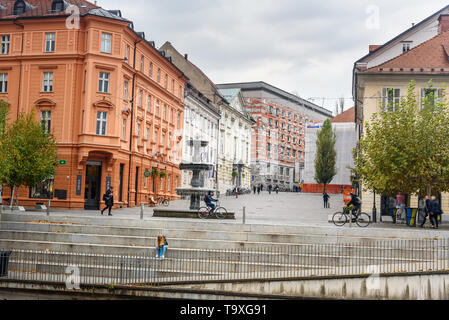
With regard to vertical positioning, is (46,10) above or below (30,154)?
above

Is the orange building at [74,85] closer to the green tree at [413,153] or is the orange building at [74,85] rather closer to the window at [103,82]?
the window at [103,82]

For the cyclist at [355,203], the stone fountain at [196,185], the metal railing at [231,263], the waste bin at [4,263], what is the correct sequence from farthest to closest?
1. the stone fountain at [196,185]
2. the cyclist at [355,203]
3. the waste bin at [4,263]
4. the metal railing at [231,263]

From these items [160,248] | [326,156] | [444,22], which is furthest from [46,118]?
[326,156]

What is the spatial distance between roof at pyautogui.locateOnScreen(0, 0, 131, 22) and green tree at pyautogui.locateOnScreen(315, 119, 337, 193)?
151 feet

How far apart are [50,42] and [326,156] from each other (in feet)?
167

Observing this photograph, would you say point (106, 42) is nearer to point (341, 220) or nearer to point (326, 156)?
point (341, 220)

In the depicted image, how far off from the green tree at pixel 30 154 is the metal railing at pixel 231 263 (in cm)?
1599

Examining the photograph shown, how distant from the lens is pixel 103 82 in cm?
4009

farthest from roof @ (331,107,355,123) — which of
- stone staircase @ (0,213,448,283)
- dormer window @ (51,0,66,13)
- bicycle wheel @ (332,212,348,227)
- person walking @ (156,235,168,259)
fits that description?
person walking @ (156,235,168,259)

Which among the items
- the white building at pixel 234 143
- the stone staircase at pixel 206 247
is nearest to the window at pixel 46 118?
the stone staircase at pixel 206 247

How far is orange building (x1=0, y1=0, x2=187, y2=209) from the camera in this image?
3912cm

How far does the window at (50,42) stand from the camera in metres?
40.4

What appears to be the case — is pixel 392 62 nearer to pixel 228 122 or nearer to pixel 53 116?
pixel 53 116

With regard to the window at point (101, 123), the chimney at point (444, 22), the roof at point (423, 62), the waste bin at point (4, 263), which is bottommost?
the waste bin at point (4, 263)
